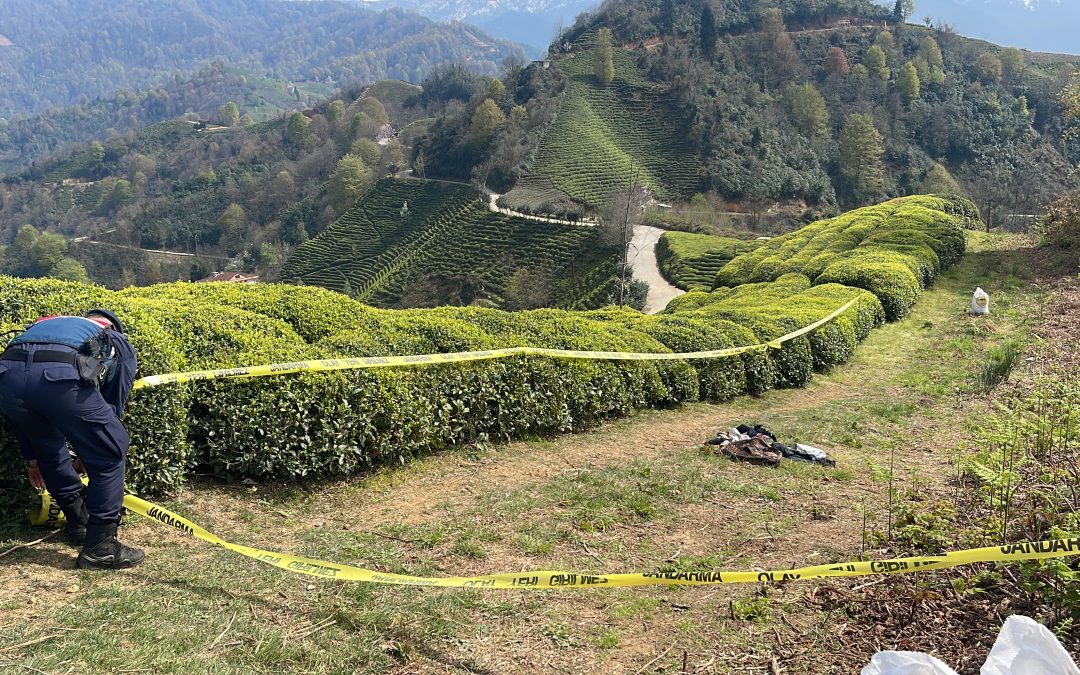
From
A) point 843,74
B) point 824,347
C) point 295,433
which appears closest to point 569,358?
point 295,433

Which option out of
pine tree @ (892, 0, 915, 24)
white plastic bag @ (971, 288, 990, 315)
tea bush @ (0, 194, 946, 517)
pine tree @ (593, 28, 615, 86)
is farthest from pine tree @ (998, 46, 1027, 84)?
tea bush @ (0, 194, 946, 517)

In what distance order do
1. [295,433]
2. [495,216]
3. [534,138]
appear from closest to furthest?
[295,433] → [495,216] → [534,138]

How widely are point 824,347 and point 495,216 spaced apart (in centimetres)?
4992

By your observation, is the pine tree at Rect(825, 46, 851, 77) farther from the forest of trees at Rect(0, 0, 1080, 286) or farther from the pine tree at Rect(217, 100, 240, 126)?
the pine tree at Rect(217, 100, 240, 126)

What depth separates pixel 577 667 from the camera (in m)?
2.92

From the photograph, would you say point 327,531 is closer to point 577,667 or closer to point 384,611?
point 384,611

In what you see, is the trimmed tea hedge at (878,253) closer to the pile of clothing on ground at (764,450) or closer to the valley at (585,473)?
the valley at (585,473)

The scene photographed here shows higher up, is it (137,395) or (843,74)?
(843,74)

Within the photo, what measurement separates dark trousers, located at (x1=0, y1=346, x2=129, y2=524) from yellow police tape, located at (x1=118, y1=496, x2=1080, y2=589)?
0.39m

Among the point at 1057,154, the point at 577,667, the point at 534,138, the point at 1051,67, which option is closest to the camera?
the point at 577,667

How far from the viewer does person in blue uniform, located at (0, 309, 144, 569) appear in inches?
124

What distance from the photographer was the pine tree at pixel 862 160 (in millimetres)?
62750

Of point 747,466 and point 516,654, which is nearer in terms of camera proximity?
point 516,654

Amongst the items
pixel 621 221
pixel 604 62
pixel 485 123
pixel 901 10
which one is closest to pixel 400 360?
pixel 621 221
